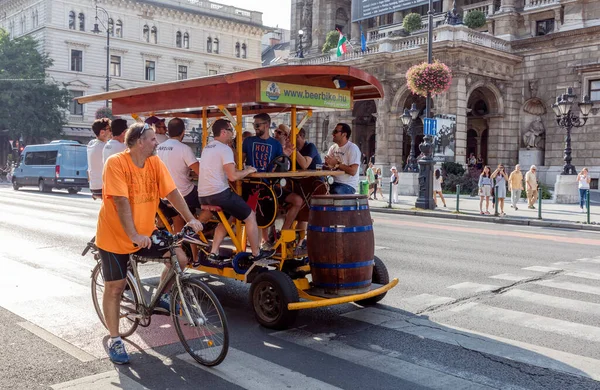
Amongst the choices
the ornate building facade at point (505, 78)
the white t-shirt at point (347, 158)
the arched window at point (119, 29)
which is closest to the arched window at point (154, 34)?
the arched window at point (119, 29)

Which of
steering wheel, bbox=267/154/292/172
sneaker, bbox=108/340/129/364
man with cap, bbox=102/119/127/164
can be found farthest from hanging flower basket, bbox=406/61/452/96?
sneaker, bbox=108/340/129/364

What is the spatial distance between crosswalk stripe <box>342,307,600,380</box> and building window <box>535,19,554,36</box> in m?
34.2

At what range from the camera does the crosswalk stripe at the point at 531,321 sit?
6266 millimetres

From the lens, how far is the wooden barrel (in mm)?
6281

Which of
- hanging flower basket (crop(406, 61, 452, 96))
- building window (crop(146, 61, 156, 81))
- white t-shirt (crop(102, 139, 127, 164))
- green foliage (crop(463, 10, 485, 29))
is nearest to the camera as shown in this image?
white t-shirt (crop(102, 139, 127, 164))

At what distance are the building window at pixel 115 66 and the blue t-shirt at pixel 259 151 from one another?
2065 inches

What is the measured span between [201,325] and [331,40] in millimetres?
42654

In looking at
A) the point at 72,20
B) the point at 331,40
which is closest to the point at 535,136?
the point at 331,40

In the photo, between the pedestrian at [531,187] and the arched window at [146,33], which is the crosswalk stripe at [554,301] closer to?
the pedestrian at [531,187]

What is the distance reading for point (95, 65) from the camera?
5541 centimetres

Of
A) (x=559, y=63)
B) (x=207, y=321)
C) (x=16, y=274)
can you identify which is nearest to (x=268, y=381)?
(x=207, y=321)

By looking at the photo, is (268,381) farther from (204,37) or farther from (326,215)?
(204,37)

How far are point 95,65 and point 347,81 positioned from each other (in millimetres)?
52613

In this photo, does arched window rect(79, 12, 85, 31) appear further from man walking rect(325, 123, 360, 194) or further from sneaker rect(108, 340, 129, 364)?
sneaker rect(108, 340, 129, 364)
